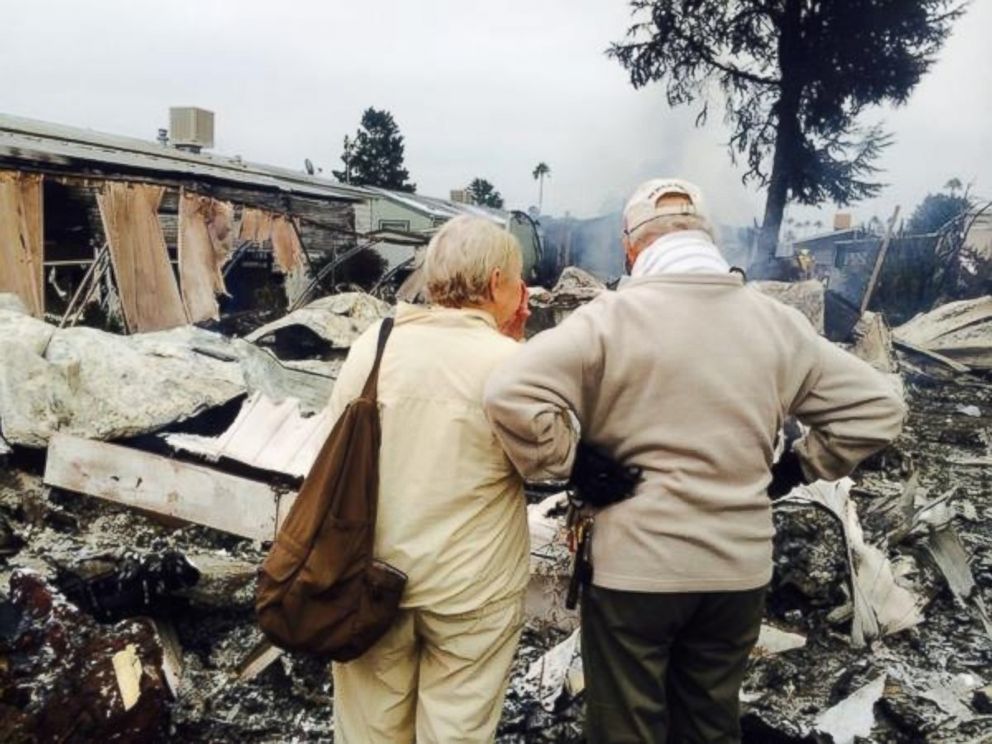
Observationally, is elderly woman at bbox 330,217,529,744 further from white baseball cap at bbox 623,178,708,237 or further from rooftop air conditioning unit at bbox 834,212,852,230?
rooftop air conditioning unit at bbox 834,212,852,230

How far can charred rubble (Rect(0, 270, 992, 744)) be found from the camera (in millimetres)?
2609

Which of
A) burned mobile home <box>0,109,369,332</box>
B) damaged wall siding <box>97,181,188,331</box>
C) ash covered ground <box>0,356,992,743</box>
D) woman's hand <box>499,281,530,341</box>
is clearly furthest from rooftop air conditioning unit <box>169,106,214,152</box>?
woman's hand <box>499,281,530,341</box>

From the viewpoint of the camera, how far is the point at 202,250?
10.7 metres

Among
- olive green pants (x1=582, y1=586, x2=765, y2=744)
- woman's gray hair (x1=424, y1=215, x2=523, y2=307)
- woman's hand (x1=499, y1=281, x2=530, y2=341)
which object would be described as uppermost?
woman's gray hair (x1=424, y1=215, x2=523, y2=307)

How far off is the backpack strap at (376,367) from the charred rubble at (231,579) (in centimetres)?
164

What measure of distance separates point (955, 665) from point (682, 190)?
9.51 ft

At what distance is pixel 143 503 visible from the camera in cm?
402

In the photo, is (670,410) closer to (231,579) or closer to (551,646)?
(551,646)

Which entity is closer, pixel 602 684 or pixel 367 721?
pixel 602 684

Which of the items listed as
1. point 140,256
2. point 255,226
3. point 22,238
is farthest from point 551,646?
point 255,226

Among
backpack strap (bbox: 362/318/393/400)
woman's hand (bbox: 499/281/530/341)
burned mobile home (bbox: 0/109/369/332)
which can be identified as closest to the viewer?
backpack strap (bbox: 362/318/393/400)

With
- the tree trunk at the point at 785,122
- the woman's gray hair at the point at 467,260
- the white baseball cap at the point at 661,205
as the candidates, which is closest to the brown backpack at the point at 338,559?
the woman's gray hair at the point at 467,260

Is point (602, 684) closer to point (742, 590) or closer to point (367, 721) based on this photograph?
point (742, 590)

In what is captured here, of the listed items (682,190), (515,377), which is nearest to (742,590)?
(515,377)
